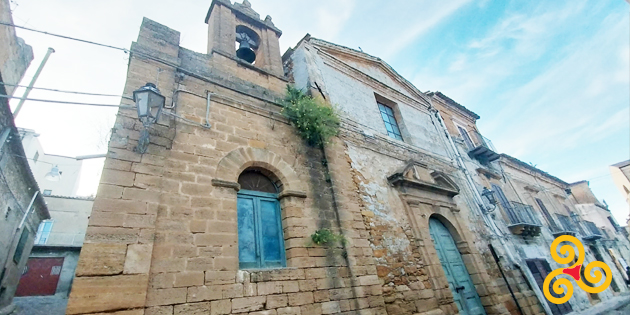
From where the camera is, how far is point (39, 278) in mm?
11797

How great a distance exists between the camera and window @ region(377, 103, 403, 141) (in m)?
8.41

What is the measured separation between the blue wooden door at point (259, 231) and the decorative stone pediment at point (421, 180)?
3.08 meters

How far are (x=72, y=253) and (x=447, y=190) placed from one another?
15.2 m

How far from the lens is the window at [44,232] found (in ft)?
53.8

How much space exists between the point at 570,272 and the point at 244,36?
13174 mm

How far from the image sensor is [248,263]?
3840mm

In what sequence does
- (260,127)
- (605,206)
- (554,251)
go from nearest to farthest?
1. (260,127)
2. (554,251)
3. (605,206)

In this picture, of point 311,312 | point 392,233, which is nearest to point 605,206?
point 392,233

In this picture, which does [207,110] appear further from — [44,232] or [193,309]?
[44,232]

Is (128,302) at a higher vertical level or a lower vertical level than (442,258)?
lower

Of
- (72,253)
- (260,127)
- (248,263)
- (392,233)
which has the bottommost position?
(248,263)

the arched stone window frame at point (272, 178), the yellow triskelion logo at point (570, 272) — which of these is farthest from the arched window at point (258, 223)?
the yellow triskelion logo at point (570, 272)

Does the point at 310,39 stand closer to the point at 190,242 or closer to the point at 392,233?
the point at 392,233

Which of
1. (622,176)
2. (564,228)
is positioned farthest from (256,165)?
(622,176)
